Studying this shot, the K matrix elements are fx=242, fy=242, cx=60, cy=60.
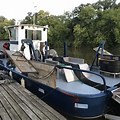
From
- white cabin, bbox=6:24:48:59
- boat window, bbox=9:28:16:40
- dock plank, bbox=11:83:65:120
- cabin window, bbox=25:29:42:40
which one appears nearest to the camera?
dock plank, bbox=11:83:65:120

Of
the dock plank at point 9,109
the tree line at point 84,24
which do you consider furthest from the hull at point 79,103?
the tree line at point 84,24

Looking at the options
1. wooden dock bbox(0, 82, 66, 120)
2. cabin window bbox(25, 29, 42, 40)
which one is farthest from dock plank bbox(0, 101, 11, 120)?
cabin window bbox(25, 29, 42, 40)

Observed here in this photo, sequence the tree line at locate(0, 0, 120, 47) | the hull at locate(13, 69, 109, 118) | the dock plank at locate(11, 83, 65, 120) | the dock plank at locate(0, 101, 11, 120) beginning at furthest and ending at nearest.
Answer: the tree line at locate(0, 0, 120, 47), the hull at locate(13, 69, 109, 118), the dock plank at locate(11, 83, 65, 120), the dock plank at locate(0, 101, 11, 120)

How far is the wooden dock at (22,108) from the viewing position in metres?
4.83

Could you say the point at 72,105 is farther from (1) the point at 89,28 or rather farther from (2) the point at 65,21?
(2) the point at 65,21

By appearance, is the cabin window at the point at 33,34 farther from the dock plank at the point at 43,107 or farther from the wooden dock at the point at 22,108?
the dock plank at the point at 43,107

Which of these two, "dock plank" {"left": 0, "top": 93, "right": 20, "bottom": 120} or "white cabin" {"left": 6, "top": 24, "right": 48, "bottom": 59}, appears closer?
"dock plank" {"left": 0, "top": 93, "right": 20, "bottom": 120}

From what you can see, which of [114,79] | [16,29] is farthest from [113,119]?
[16,29]

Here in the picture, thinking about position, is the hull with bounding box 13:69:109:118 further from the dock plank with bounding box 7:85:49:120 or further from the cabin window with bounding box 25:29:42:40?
the cabin window with bounding box 25:29:42:40

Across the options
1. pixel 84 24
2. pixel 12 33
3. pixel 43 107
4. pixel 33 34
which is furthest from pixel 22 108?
pixel 84 24

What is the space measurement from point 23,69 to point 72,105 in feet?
7.17

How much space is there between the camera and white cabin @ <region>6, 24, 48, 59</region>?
11.0m

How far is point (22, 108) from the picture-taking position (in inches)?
209

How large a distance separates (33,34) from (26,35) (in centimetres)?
35
